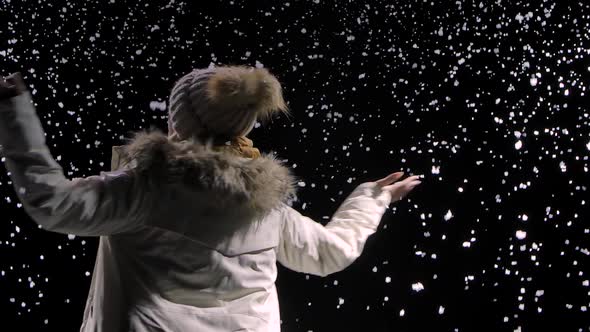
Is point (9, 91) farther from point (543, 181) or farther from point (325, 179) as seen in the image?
point (543, 181)

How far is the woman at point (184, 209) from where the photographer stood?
65 centimetres

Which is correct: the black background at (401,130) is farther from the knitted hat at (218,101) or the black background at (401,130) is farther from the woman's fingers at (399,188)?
the knitted hat at (218,101)

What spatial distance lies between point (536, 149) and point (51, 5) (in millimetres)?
1062

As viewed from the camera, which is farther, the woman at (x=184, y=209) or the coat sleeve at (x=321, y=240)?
the coat sleeve at (x=321, y=240)

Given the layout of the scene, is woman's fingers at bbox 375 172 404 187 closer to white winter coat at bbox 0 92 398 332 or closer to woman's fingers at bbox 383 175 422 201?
woman's fingers at bbox 383 175 422 201

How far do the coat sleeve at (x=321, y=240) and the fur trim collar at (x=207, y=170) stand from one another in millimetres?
89

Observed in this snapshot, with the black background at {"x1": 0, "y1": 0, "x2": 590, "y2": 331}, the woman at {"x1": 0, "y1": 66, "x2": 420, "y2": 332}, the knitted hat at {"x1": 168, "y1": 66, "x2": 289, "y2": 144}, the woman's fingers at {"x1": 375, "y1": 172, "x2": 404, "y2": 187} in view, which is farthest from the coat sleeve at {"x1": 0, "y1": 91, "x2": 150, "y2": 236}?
the black background at {"x1": 0, "y1": 0, "x2": 590, "y2": 331}

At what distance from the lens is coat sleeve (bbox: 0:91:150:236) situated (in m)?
0.62

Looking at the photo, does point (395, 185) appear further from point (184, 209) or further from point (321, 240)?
point (184, 209)

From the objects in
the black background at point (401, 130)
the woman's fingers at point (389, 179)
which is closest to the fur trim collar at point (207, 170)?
the woman's fingers at point (389, 179)

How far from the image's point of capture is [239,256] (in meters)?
0.76

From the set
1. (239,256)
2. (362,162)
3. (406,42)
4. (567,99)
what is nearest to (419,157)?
(362,162)

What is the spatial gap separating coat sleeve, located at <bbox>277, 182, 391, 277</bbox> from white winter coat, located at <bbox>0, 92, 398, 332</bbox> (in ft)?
0.17

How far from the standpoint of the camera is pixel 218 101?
0.75 m
